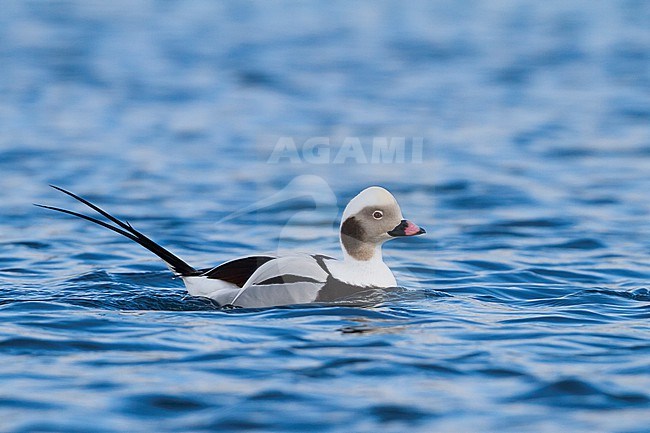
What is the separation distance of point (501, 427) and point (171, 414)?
1476 millimetres

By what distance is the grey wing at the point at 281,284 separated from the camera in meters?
7.96

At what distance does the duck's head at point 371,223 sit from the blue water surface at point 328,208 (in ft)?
1.48

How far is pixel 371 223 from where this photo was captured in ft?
27.7

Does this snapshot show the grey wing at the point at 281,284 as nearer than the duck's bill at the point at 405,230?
Yes

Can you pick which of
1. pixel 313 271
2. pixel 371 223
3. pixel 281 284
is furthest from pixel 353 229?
pixel 281 284

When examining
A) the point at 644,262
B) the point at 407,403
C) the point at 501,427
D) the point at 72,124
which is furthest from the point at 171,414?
the point at 72,124

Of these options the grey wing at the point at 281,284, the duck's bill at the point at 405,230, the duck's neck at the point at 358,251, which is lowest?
the grey wing at the point at 281,284

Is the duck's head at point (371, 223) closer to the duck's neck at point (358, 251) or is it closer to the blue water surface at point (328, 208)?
the duck's neck at point (358, 251)

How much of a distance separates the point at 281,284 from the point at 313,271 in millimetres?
279

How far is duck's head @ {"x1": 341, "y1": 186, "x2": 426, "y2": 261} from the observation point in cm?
841

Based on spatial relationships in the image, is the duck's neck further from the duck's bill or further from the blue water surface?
the blue water surface

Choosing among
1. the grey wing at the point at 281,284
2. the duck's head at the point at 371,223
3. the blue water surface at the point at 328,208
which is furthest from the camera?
the duck's head at the point at 371,223

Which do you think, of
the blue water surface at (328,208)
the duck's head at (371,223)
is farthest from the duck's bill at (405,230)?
the blue water surface at (328,208)

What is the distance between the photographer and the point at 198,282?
823cm
